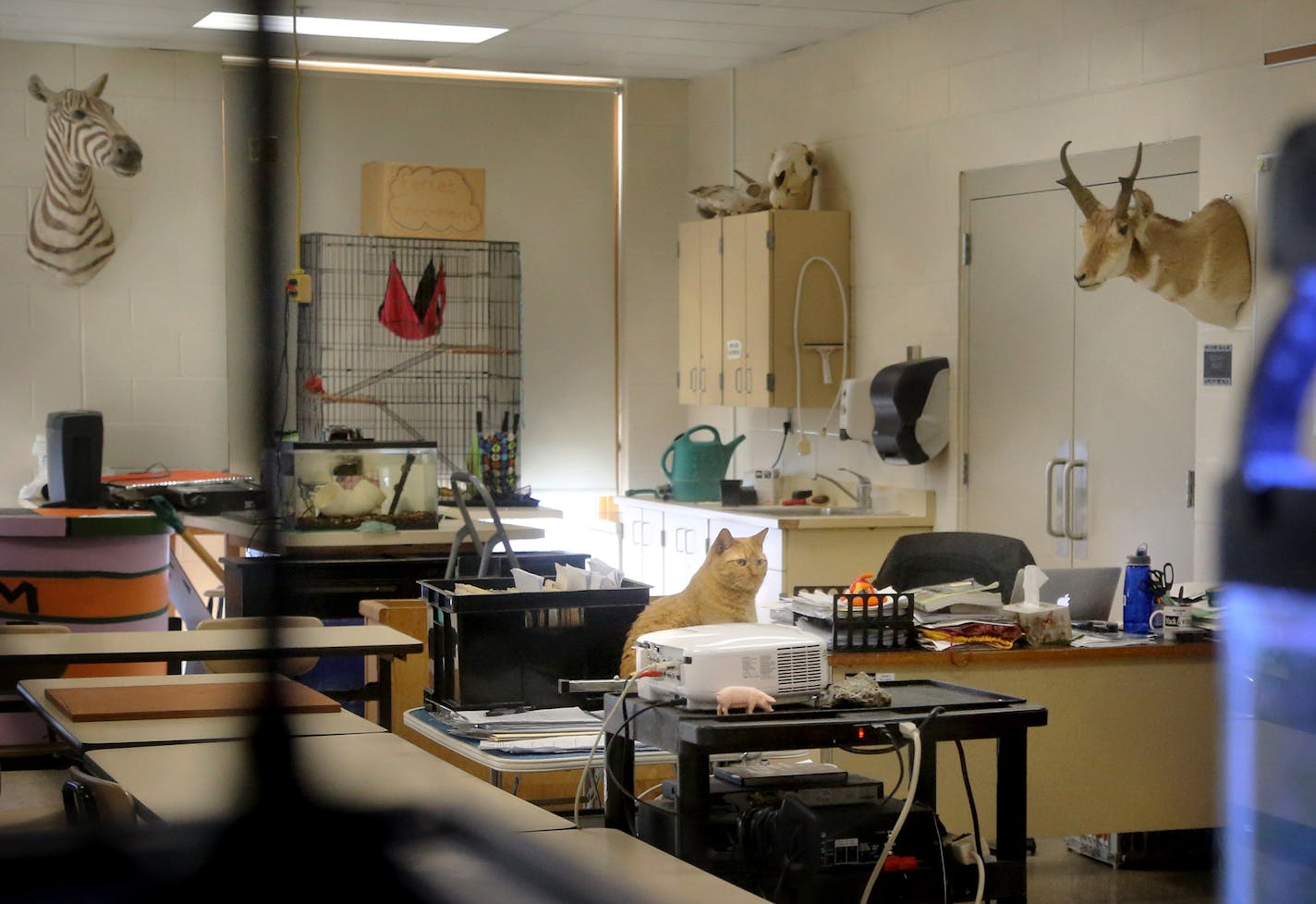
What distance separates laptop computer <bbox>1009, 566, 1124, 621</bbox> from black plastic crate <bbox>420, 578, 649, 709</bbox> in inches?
53.1

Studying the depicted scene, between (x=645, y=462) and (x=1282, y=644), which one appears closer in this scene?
(x=1282, y=644)

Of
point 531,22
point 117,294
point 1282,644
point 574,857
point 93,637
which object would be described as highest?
point 531,22

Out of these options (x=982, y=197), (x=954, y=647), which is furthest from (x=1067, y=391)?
(x=954, y=647)

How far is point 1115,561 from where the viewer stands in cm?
482

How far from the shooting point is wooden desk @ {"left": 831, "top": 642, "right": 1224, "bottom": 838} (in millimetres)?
3418

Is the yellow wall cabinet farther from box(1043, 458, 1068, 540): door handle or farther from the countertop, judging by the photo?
box(1043, 458, 1068, 540): door handle

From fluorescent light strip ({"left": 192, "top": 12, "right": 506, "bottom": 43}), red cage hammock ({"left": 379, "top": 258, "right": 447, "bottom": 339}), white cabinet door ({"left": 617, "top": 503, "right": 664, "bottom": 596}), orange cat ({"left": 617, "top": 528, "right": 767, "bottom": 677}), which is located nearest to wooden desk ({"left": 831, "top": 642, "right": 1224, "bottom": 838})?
orange cat ({"left": 617, "top": 528, "right": 767, "bottom": 677})

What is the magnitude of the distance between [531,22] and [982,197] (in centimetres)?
188

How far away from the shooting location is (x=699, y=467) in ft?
21.8

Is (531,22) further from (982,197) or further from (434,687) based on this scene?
(434,687)

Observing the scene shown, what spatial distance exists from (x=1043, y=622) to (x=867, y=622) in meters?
0.47

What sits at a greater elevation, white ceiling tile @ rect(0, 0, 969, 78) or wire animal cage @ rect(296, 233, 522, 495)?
white ceiling tile @ rect(0, 0, 969, 78)

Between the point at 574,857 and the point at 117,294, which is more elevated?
the point at 117,294

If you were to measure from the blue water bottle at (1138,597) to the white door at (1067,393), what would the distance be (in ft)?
2.86
